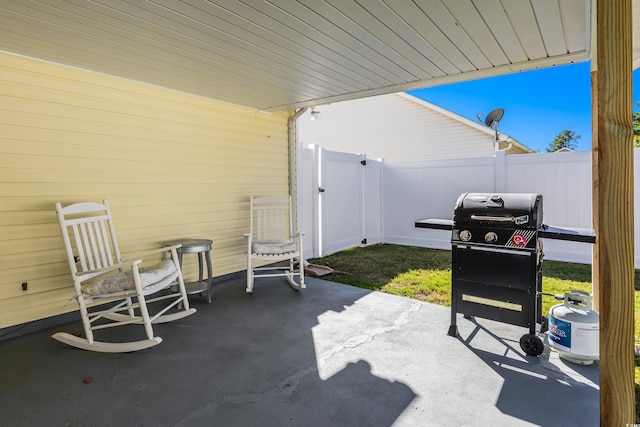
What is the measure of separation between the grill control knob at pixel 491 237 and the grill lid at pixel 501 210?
0.07 meters

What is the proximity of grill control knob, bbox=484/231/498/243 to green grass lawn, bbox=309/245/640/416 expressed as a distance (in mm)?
1194

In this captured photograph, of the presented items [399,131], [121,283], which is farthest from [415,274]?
[399,131]

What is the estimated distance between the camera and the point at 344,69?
3193 mm

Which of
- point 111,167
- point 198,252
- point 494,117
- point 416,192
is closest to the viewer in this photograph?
point 111,167

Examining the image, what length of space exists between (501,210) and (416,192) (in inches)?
170

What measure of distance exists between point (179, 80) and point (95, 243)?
5.80 ft

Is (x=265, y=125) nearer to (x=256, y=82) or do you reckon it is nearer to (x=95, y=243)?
(x=256, y=82)

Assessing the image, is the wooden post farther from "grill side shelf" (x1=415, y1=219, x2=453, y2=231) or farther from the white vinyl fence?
the white vinyl fence

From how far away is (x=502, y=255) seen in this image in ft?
8.45

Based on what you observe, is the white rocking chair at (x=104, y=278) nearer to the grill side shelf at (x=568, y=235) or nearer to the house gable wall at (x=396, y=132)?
the grill side shelf at (x=568, y=235)

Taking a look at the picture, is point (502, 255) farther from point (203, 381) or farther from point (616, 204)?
point (203, 381)

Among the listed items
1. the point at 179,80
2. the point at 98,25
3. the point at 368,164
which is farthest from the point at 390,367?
the point at 368,164

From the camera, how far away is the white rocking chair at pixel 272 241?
405 centimetres

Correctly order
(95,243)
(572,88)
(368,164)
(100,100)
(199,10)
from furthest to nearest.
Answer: (572,88) < (368,164) < (100,100) < (95,243) < (199,10)
